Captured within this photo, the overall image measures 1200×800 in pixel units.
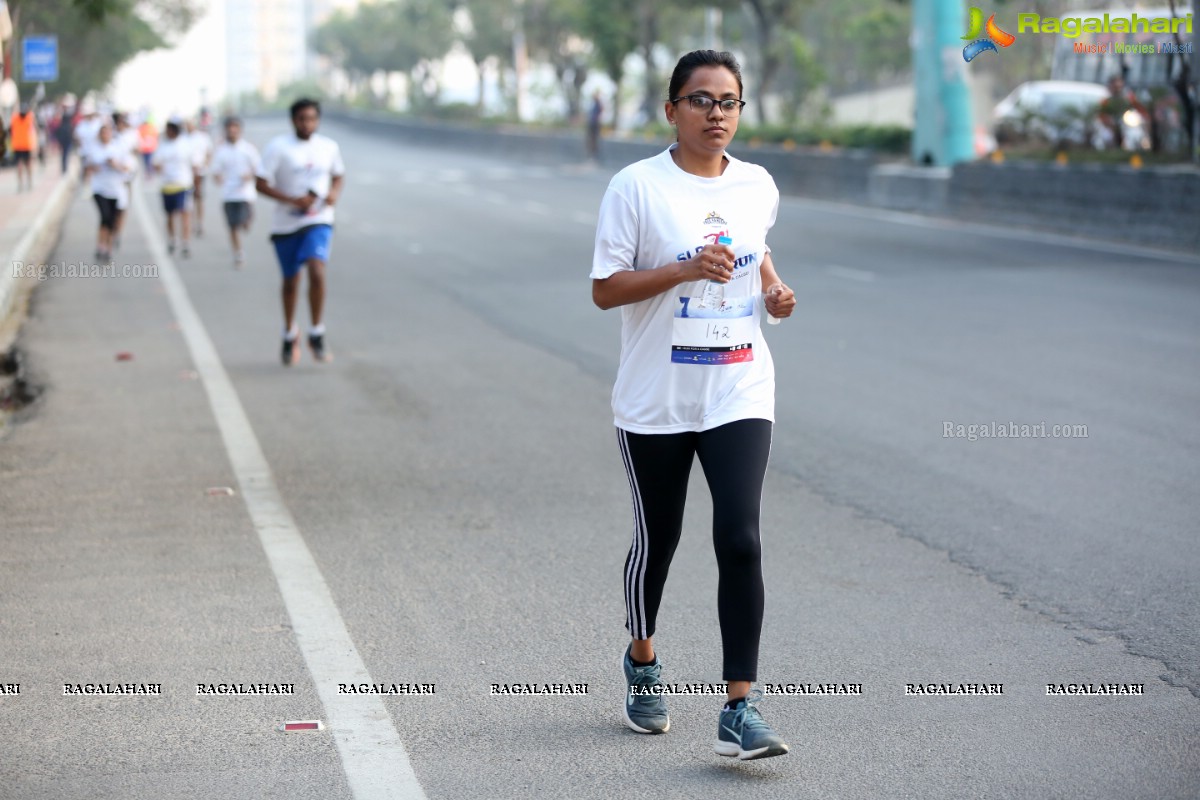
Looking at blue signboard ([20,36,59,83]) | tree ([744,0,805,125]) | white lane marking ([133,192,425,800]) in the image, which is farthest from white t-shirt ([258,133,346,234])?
blue signboard ([20,36,59,83])

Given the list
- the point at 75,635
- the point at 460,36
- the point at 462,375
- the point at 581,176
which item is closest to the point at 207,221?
the point at 581,176

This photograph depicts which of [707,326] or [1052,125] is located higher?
[1052,125]

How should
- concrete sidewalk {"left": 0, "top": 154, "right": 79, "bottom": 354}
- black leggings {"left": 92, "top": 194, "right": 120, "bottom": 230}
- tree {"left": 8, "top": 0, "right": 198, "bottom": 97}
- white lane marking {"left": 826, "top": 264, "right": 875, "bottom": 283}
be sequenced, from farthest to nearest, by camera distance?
tree {"left": 8, "top": 0, "right": 198, "bottom": 97}
black leggings {"left": 92, "top": 194, "right": 120, "bottom": 230}
white lane marking {"left": 826, "top": 264, "right": 875, "bottom": 283}
concrete sidewalk {"left": 0, "top": 154, "right": 79, "bottom": 354}

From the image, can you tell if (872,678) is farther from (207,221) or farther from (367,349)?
(207,221)

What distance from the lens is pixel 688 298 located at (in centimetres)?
444

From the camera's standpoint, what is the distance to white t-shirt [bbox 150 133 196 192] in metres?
21.5

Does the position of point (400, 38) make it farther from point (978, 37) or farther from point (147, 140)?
point (978, 37)

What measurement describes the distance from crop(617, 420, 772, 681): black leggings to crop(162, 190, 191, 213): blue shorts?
1808 cm

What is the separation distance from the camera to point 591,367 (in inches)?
468

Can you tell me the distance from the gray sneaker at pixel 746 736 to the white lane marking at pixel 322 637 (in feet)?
2.64

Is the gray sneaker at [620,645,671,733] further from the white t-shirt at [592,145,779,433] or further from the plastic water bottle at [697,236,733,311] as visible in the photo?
the plastic water bottle at [697,236,733,311]

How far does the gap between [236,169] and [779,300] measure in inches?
689

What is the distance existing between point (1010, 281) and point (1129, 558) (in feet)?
35.1

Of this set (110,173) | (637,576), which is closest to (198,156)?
(110,173)
